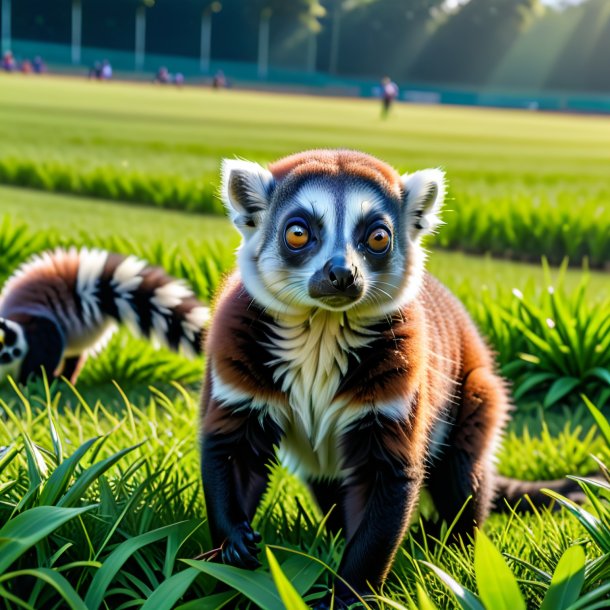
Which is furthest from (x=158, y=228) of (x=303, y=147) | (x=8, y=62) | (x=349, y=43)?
(x=8, y=62)

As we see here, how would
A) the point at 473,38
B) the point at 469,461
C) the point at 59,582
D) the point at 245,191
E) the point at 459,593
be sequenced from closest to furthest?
the point at 459,593 → the point at 59,582 → the point at 245,191 → the point at 469,461 → the point at 473,38

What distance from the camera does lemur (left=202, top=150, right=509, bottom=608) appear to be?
2.26 m

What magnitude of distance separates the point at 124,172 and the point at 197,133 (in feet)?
30.9

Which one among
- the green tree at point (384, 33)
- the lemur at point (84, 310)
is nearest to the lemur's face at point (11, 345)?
the lemur at point (84, 310)

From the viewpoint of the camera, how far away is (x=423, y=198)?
252 cm

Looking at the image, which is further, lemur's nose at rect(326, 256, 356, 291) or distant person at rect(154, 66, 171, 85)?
distant person at rect(154, 66, 171, 85)

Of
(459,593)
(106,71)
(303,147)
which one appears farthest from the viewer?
(106,71)

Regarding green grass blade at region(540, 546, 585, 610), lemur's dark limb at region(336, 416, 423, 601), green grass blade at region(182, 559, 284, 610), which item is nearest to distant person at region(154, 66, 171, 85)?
lemur's dark limb at region(336, 416, 423, 601)

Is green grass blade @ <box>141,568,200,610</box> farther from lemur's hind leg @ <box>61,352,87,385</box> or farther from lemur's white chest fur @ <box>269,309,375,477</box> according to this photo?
lemur's hind leg @ <box>61,352,87,385</box>

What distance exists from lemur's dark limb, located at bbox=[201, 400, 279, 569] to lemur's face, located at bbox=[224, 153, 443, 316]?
1.08ft

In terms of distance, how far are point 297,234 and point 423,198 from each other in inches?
18.0

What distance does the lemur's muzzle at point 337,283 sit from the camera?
2.11 metres

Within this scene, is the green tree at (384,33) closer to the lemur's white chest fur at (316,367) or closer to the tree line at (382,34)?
the tree line at (382,34)

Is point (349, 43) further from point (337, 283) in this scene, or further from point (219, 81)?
point (337, 283)
